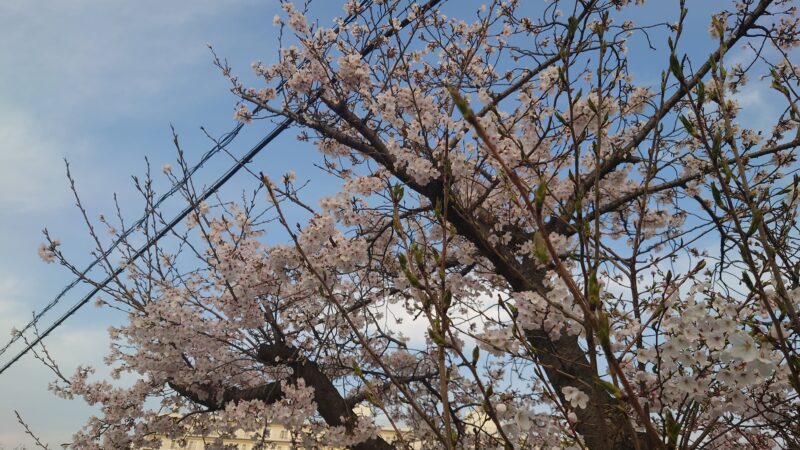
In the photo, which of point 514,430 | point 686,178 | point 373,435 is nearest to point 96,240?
point 373,435

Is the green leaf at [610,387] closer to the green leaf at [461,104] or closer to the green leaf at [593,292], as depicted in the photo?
the green leaf at [593,292]

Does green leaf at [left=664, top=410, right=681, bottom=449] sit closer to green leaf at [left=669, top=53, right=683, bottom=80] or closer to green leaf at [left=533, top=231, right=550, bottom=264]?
green leaf at [left=533, top=231, right=550, bottom=264]

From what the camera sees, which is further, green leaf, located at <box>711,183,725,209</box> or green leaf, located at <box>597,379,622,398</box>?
green leaf, located at <box>711,183,725,209</box>

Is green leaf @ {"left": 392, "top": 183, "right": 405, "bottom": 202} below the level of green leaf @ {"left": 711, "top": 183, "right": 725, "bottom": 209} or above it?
above

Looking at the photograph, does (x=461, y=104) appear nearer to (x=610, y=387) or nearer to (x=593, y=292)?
(x=593, y=292)

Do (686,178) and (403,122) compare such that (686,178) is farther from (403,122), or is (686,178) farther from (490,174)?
(403,122)

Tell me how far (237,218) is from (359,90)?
7.50 feet

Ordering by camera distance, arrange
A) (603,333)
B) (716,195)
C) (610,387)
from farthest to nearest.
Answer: (716,195) → (610,387) → (603,333)

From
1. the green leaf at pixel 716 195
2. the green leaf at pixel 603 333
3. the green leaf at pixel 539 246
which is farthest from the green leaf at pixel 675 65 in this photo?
the green leaf at pixel 603 333

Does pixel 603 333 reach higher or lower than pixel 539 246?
lower

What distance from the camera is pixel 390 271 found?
249 inches

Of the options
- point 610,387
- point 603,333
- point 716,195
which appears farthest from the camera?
point 716,195

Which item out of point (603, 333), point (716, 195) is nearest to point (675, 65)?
point (716, 195)

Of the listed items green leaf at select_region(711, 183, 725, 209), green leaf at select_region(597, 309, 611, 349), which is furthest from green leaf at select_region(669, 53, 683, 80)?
green leaf at select_region(597, 309, 611, 349)
